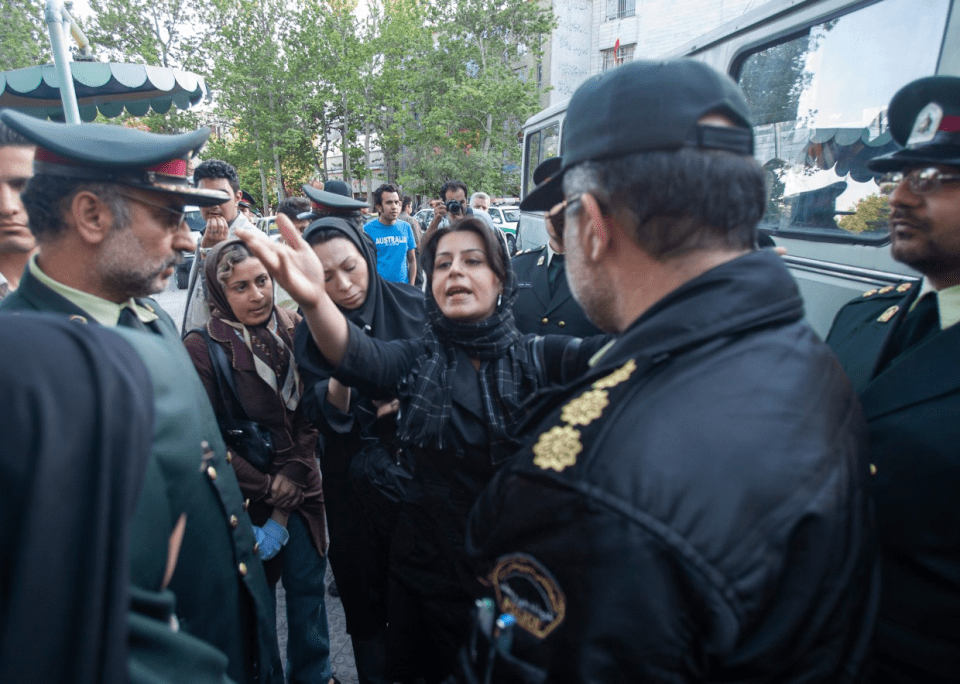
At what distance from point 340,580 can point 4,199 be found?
207cm

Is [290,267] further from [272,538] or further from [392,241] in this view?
[392,241]

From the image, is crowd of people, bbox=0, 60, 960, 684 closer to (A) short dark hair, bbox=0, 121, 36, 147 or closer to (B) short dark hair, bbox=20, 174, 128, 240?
(B) short dark hair, bbox=20, 174, 128, 240

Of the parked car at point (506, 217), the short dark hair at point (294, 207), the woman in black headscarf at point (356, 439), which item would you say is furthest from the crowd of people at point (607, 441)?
the parked car at point (506, 217)

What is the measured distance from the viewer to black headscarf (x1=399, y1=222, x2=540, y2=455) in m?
1.75

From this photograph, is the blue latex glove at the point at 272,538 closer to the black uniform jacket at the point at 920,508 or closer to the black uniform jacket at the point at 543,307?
the black uniform jacket at the point at 543,307

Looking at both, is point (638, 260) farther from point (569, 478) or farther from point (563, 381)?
point (563, 381)

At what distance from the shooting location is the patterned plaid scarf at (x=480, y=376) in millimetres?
1754

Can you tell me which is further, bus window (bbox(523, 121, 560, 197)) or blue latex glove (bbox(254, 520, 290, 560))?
bus window (bbox(523, 121, 560, 197))

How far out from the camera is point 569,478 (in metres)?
0.78

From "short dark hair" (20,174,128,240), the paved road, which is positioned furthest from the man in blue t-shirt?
"short dark hair" (20,174,128,240)

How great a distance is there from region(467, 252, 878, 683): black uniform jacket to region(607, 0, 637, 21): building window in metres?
29.2

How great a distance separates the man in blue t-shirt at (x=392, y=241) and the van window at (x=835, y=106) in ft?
12.3

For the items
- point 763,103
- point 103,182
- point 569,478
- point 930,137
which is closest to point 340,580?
point 103,182

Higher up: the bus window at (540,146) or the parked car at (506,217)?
the bus window at (540,146)
